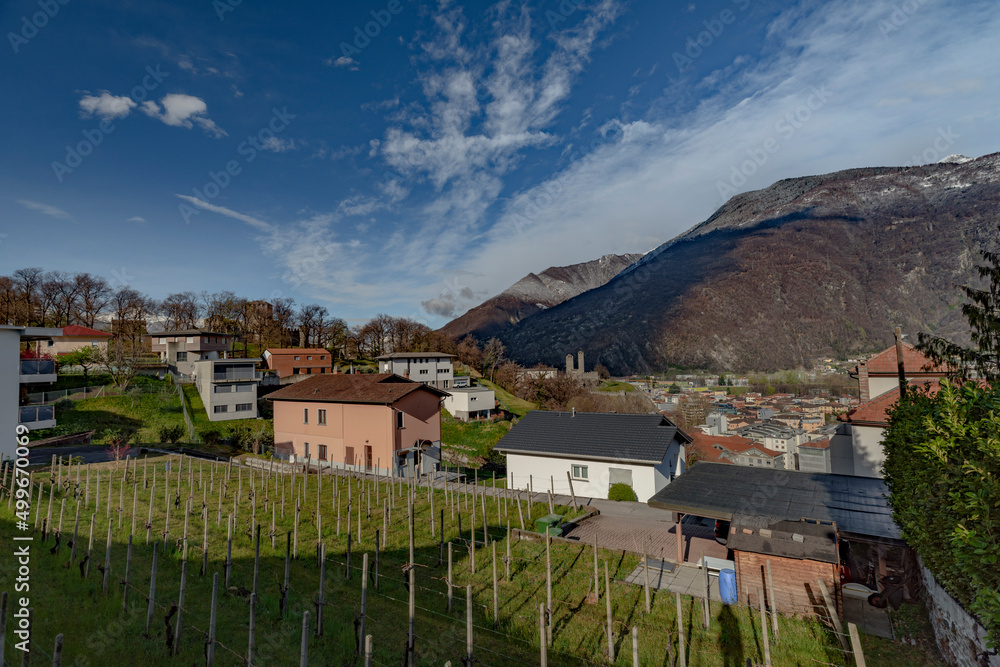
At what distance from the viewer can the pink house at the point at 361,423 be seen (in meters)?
27.9

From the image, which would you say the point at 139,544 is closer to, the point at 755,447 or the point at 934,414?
the point at 934,414

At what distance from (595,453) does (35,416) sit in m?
29.6

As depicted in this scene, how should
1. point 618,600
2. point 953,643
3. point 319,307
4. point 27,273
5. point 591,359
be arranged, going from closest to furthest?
point 953,643, point 618,600, point 27,273, point 319,307, point 591,359

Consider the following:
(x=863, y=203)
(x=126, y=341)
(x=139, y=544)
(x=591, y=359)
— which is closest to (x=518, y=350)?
(x=591, y=359)

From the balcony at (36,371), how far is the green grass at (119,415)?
8763mm

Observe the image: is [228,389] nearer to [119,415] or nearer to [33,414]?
[119,415]

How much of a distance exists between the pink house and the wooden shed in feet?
64.3

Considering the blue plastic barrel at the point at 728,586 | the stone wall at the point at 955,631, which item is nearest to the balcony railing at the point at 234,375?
the blue plastic barrel at the point at 728,586

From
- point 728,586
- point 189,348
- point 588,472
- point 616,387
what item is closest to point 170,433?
point 189,348

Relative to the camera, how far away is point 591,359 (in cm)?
13638

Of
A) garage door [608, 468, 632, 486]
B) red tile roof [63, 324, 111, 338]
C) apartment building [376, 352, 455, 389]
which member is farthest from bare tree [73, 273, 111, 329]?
garage door [608, 468, 632, 486]

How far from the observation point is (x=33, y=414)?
74.7 ft

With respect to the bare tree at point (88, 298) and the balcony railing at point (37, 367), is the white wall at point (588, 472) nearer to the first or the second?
the balcony railing at point (37, 367)

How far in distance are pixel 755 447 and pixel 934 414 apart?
65.3 metres
